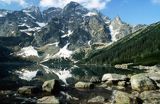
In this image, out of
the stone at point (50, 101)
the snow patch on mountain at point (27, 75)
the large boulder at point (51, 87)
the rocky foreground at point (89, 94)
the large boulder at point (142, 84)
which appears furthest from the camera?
the snow patch on mountain at point (27, 75)

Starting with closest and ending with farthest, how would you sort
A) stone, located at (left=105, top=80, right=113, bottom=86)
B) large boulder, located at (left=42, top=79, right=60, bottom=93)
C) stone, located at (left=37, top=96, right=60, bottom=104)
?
1. stone, located at (left=37, top=96, right=60, bottom=104)
2. large boulder, located at (left=42, top=79, right=60, bottom=93)
3. stone, located at (left=105, top=80, right=113, bottom=86)

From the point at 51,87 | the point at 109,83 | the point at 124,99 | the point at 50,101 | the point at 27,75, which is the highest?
the point at 27,75

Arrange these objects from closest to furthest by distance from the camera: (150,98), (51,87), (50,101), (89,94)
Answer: (50,101), (150,98), (89,94), (51,87)

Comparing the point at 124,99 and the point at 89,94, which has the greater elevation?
the point at 89,94

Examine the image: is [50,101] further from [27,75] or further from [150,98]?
[27,75]

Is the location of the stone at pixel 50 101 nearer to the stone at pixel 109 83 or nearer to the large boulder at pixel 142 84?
the large boulder at pixel 142 84

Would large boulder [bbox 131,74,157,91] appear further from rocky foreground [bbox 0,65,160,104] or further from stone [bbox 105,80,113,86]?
stone [bbox 105,80,113,86]

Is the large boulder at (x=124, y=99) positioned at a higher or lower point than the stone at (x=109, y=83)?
lower

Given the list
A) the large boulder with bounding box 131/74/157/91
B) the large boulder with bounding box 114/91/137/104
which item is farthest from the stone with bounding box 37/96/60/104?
the large boulder with bounding box 131/74/157/91

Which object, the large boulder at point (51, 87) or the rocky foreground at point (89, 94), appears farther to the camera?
the large boulder at point (51, 87)

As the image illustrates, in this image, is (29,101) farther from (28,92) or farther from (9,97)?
(28,92)

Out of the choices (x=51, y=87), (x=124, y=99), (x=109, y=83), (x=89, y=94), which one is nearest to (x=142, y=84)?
(x=89, y=94)

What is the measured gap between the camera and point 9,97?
55344 mm

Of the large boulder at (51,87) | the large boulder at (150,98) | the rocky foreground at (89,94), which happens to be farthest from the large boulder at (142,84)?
the large boulder at (51,87)
